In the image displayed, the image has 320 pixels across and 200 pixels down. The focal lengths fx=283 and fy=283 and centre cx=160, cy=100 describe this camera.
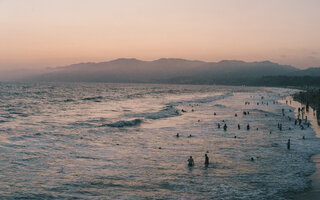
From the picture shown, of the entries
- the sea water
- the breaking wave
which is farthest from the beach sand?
the breaking wave

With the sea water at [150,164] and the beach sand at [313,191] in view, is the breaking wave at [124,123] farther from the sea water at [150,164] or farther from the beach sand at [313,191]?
the beach sand at [313,191]

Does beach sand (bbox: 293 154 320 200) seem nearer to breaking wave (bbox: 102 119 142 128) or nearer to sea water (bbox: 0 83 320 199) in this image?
sea water (bbox: 0 83 320 199)

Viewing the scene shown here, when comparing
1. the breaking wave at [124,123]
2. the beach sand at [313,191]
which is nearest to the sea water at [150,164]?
the beach sand at [313,191]

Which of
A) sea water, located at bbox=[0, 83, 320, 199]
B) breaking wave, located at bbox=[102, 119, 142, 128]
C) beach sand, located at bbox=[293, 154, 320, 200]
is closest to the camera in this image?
beach sand, located at bbox=[293, 154, 320, 200]

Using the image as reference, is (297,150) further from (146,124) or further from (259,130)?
(146,124)

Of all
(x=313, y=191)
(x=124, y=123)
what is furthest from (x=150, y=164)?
(x=124, y=123)

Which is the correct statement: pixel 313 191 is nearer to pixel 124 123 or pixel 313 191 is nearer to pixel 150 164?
pixel 150 164

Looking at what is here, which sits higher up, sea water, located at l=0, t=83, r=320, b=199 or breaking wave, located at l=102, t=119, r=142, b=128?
breaking wave, located at l=102, t=119, r=142, b=128

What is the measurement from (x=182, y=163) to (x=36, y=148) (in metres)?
16.2

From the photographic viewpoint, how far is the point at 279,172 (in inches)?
892

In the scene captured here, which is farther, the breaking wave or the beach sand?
the breaking wave

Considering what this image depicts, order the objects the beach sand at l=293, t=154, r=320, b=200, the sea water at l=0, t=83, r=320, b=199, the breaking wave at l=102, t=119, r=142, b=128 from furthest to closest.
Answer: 1. the breaking wave at l=102, t=119, r=142, b=128
2. the sea water at l=0, t=83, r=320, b=199
3. the beach sand at l=293, t=154, r=320, b=200

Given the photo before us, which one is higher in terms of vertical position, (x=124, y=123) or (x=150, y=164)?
(x=124, y=123)

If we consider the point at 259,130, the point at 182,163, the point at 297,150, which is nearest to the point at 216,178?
the point at 182,163
